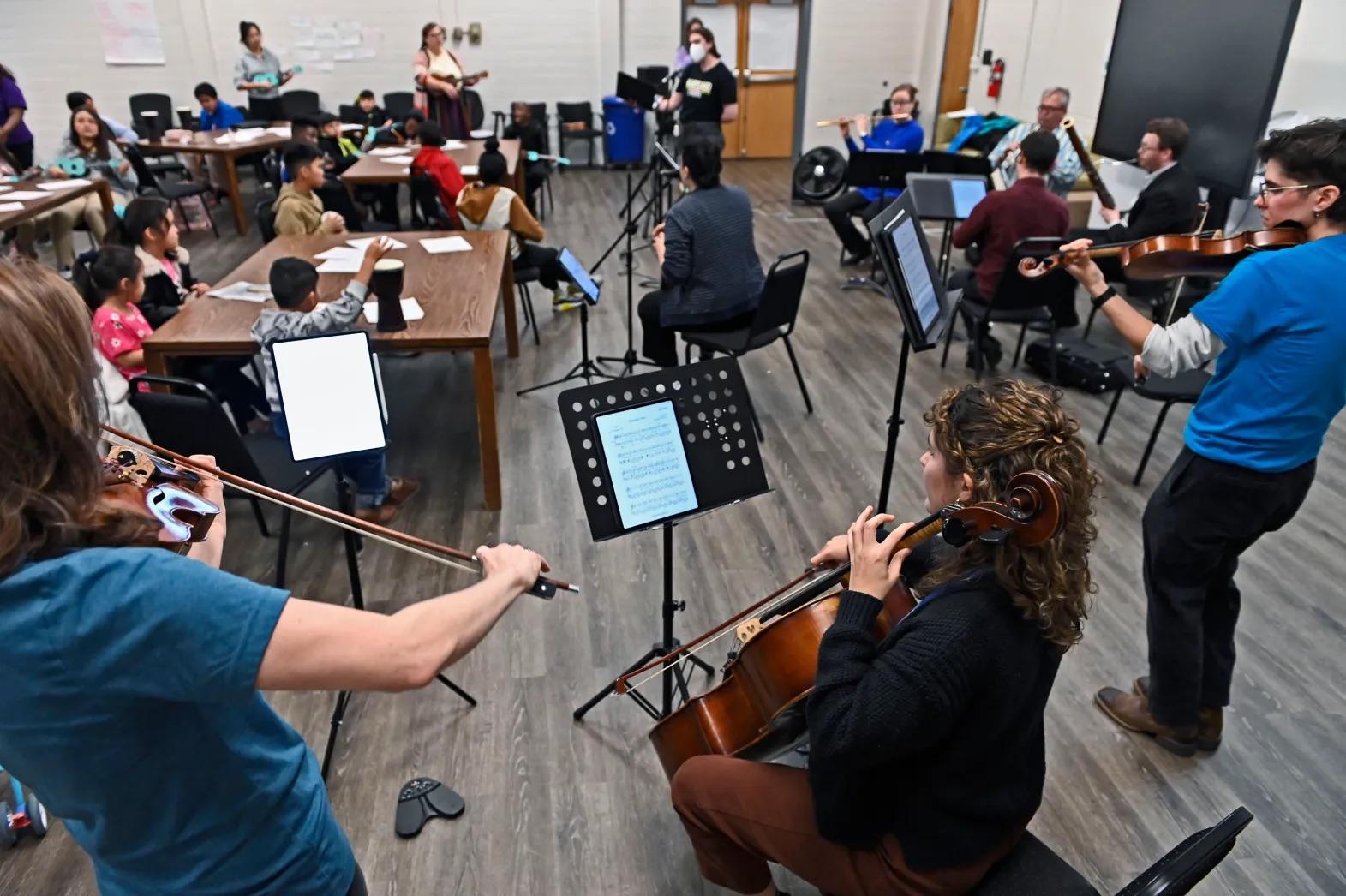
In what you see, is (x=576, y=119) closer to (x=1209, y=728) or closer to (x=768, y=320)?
(x=768, y=320)

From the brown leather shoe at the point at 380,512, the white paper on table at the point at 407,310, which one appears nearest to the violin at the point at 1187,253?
the white paper on table at the point at 407,310

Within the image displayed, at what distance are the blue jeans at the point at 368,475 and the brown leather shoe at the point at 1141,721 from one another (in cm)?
258

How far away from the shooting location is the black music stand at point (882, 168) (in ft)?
19.4

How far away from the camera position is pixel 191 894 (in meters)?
1.11

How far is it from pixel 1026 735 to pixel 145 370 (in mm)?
3225

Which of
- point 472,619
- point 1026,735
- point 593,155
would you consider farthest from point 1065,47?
point 472,619

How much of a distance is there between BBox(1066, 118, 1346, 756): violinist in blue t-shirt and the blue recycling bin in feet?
26.2

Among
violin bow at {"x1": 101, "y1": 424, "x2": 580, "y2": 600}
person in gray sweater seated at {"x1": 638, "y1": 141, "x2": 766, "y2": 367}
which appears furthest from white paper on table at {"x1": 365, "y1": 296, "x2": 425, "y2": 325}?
violin bow at {"x1": 101, "y1": 424, "x2": 580, "y2": 600}

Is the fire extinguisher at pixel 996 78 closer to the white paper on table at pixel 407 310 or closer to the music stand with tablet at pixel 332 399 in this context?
the white paper on table at pixel 407 310

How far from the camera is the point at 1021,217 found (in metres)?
4.40

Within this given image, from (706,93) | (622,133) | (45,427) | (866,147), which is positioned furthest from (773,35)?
(45,427)

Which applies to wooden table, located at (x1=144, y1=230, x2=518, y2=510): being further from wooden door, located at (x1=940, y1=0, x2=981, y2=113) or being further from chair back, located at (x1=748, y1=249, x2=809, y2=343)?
wooden door, located at (x1=940, y1=0, x2=981, y2=113)

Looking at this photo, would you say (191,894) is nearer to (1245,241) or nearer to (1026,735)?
(1026,735)

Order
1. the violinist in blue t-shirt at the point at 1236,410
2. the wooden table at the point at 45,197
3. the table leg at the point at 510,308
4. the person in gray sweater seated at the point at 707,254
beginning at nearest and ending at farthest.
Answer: the violinist in blue t-shirt at the point at 1236,410 → the person in gray sweater seated at the point at 707,254 → the table leg at the point at 510,308 → the wooden table at the point at 45,197
